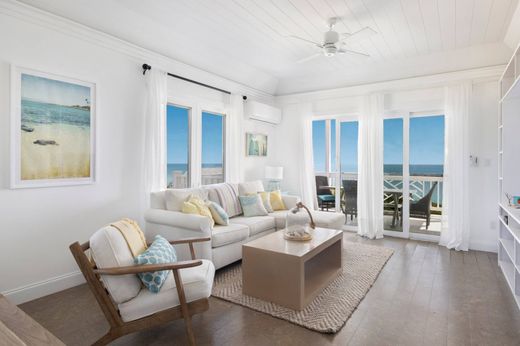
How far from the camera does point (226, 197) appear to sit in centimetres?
429

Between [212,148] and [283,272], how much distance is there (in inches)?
116

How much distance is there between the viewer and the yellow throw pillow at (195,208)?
3.46 meters

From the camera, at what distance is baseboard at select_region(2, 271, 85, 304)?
2.66 metres

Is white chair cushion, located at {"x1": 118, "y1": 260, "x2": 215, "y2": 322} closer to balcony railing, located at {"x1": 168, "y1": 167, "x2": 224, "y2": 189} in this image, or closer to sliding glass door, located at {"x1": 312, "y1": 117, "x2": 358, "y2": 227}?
balcony railing, located at {"x1": 168, "y1": 167, "x2": 224, "y2": 189}

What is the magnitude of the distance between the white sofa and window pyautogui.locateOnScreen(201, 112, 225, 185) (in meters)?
0.75

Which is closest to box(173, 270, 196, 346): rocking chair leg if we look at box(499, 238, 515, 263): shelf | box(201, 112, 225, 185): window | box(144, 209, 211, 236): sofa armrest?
box(144, 209, 211, 236): sofa armrest

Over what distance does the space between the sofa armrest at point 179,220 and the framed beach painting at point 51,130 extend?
763 millimetres

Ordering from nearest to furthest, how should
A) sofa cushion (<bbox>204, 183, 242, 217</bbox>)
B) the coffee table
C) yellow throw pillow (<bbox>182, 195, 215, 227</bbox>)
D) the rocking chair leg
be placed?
the rocking chair leg < the coffee table < yellow throw pillow (<bbox>182, 195, 215, 227</bbox>) < sofa cushion (<bbox>204, 183, 242, 217</bbox>)

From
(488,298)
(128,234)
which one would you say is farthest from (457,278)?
(128,234)

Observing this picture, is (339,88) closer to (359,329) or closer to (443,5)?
(443,5)

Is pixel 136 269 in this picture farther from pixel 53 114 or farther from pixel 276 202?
pixel 276 202

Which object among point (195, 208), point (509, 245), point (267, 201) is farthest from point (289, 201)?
point (509, 245)

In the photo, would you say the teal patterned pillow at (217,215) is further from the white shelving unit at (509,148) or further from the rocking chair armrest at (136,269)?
the white shelving unit at (509,148)

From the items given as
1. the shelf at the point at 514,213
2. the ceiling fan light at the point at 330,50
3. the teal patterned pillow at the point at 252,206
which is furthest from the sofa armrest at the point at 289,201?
the shelf at the point at 514,213
